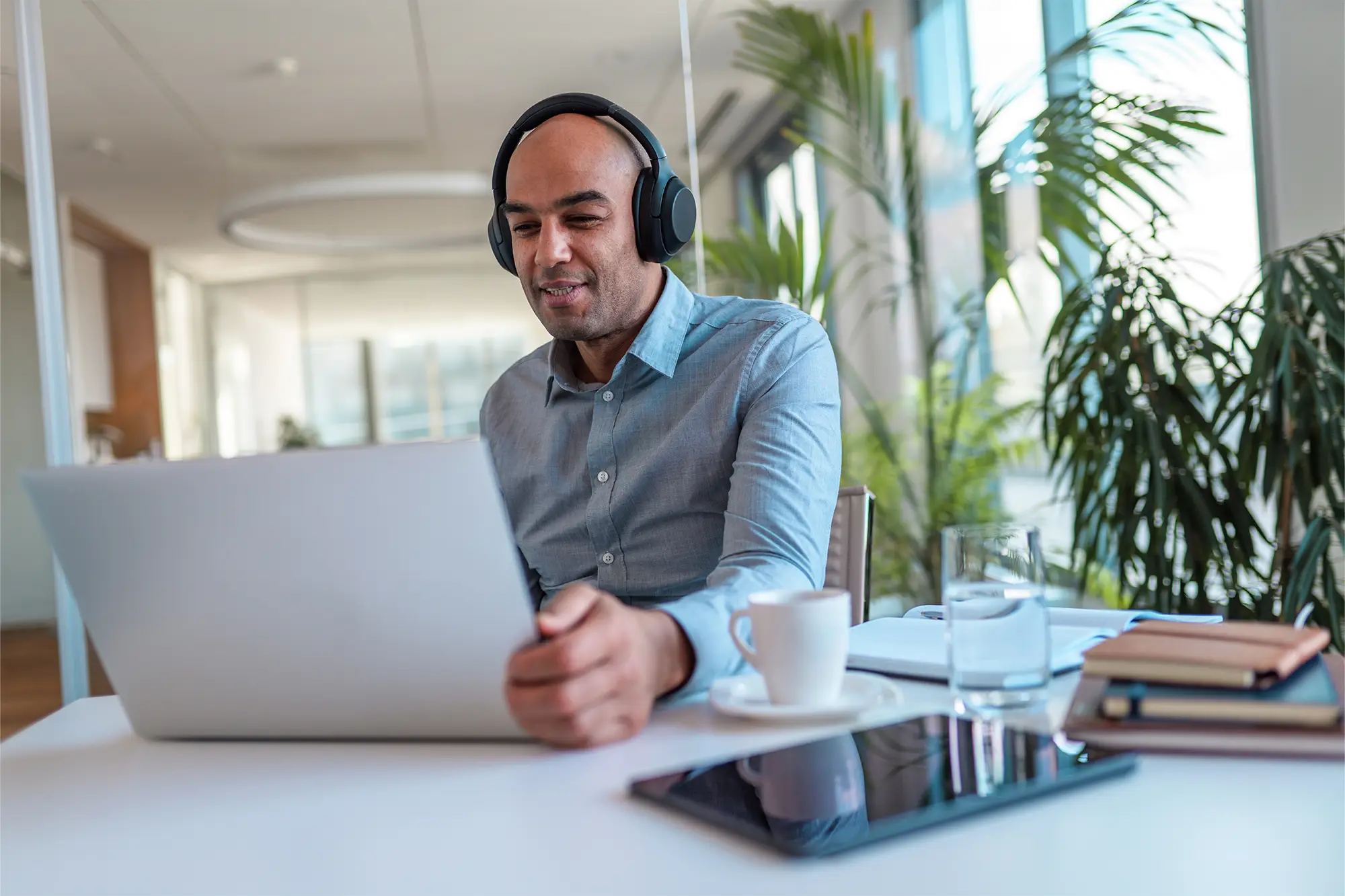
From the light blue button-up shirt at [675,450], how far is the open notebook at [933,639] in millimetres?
112

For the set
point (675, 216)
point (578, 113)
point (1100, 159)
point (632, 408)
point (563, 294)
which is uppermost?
point (1100, 159)

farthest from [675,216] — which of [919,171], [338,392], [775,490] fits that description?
[338,392]

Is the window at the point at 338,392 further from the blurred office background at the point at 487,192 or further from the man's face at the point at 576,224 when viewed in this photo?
the man's face at the point at 576,224

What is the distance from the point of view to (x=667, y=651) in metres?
0.89

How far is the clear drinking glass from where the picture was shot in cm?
84

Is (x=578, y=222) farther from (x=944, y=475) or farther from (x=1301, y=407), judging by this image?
(x=944, y=475)

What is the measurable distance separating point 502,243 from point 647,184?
0.92 ft

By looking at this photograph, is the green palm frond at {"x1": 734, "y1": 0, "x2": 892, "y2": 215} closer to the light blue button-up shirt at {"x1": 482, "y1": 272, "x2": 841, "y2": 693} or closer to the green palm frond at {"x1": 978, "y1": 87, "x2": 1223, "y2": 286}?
the green palm frond at {"x1": 978, "y1": 87, "x2": 1223, "y2": 286}

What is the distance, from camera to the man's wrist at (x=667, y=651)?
87 cm

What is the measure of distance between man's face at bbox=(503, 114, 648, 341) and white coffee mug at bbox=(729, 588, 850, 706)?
0.78 meters

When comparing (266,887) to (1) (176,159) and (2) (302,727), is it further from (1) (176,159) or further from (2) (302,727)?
(1) (176,159)

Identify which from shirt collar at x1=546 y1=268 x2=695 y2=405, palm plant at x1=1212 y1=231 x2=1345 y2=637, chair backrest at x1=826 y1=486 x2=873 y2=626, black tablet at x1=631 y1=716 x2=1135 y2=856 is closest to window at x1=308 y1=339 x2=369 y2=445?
shirt collar at x1=546 y1=268 x2=695 y2=405

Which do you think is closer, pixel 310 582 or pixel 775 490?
pixel 310 582

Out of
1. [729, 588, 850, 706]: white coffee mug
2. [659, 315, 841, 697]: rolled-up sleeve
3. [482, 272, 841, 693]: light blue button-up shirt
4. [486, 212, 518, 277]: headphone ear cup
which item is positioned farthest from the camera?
[486, 212, 518, 277]: headphone ear cup
